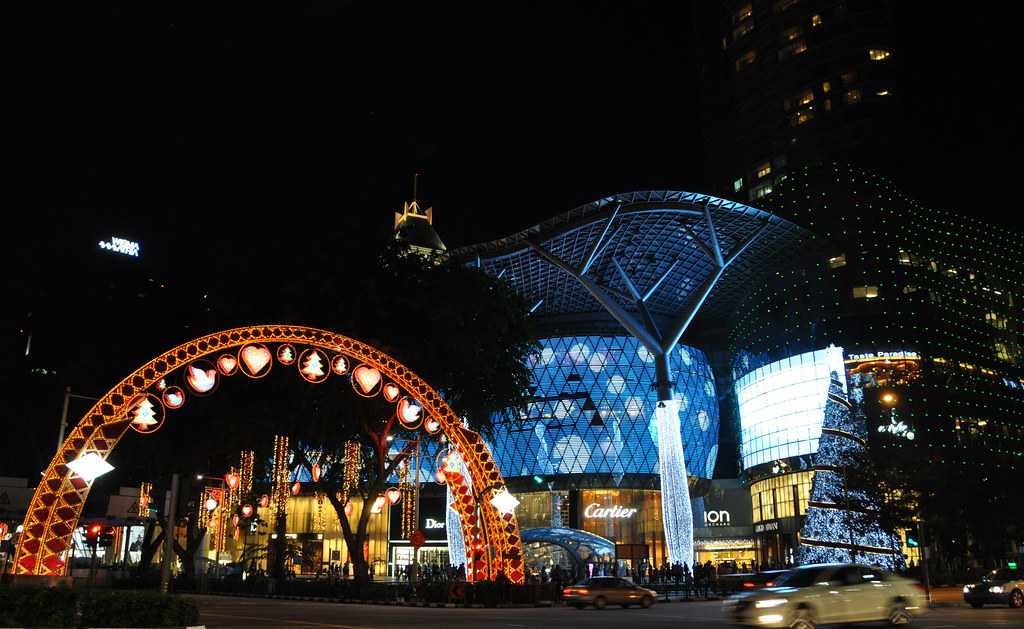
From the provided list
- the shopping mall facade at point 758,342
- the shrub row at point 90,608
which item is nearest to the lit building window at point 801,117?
Answer: the shopping mall facade at point 758,342

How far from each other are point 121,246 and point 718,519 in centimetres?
7250

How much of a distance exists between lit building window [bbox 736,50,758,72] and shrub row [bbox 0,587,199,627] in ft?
375

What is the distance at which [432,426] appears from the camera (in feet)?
109

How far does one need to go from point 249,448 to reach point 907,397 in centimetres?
4804

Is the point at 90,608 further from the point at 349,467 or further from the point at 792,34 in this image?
the point at 792,34

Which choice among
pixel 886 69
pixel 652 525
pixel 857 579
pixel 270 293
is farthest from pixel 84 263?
pixel 886 69

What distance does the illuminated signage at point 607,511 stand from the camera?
84562 mm

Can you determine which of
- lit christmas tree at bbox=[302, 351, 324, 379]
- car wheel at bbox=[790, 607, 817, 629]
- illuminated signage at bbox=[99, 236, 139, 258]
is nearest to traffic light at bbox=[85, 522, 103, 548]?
lit christmas tree at bbox=[302, 351, 324, 379]

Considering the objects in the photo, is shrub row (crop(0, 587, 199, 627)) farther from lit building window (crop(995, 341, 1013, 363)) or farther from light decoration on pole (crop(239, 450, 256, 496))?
lit building window (crop(995, 341, 1013, 363))

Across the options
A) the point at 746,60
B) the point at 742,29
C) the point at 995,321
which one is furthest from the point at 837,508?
the point at 742,29

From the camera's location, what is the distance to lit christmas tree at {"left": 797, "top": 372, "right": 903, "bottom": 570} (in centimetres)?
5616

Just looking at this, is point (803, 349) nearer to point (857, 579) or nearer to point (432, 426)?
point (432, 426)

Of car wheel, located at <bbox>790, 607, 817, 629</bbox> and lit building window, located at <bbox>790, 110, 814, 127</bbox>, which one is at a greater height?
lit building window, located at <bbox>790, 110, 814, 127</bbox>

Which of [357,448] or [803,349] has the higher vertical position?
[803,349]
